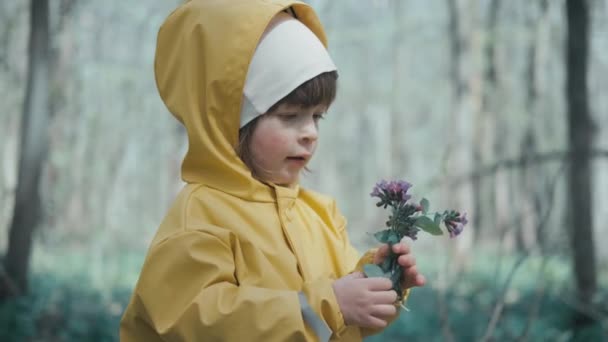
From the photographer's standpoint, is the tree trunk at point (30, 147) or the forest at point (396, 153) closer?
the forest at point (396, 153)

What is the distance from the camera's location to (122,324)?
1.92m

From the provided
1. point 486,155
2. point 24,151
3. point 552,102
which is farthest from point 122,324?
point 552,102

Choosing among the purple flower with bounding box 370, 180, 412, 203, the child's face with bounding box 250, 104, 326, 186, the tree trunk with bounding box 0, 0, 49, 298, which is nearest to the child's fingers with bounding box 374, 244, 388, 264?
A: the purple flower with bounding box 370, 180, 412, 203

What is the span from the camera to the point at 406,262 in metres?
1.75

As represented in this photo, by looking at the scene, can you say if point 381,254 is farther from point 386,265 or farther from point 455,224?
point 455,224

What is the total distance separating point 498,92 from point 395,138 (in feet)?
8.80

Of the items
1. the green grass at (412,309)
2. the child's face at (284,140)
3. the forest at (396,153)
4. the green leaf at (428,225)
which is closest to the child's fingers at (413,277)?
the green leaf at (428,225)

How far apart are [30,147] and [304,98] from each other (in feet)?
15.3

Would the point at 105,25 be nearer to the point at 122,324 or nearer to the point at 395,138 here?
the point at 395,138

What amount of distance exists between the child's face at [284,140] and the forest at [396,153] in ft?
5.07

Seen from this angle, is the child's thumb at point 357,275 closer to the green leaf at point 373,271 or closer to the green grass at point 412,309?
the green leaf at point 373,271

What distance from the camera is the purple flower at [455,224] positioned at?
1736 millimetres

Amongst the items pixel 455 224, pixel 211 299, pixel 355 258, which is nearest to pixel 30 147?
pixel 355 258

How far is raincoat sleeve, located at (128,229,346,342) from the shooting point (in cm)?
170
